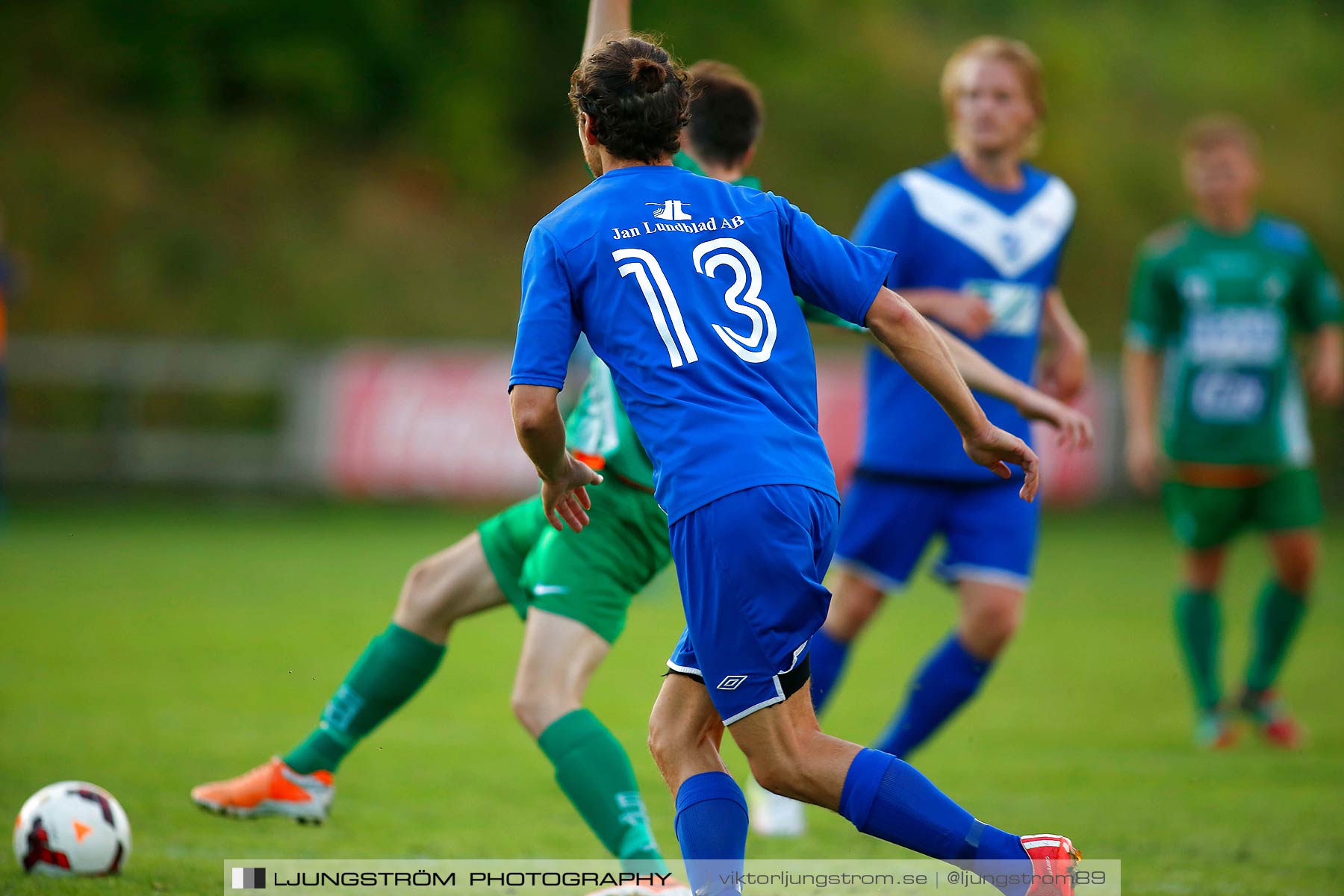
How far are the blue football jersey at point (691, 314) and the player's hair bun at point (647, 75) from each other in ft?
0.57

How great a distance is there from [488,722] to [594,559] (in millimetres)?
2938

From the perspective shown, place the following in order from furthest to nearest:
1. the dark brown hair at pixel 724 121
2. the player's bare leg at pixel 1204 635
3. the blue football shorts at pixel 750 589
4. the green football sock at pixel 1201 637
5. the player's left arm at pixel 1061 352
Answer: the green football sock at pixel 1201 637, the player's bare leg at pixel 1204 635, the player's left arm at pixel 1061 352, the dark brown hair at pixel 724 121, the blue football shorts at pixel 750 589

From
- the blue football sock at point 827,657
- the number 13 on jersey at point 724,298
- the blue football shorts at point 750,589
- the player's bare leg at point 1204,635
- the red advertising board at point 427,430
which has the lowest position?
the red advertising board at point 427,430

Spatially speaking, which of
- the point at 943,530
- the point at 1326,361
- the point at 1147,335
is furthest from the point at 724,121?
the point at 1326,361

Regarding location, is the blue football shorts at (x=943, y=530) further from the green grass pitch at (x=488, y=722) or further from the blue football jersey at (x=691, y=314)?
the blue football jersey at (x=691, y=314)

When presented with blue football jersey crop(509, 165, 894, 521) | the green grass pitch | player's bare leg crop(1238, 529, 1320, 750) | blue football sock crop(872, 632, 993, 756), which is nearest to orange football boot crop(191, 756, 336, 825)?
the green grass pitch

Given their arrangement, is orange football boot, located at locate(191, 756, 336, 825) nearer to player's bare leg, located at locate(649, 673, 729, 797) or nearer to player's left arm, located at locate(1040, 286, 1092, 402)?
player's bare leg, located at locate(649, 673, 729, 797)

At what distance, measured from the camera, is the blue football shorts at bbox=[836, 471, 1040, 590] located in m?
4.71

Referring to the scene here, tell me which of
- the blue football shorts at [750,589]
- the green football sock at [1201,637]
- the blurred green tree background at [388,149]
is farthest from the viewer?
the blurred green tree background at [388,149]

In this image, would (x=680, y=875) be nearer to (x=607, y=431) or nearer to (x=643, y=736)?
(x=607, y=431)

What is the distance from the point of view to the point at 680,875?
4.22 meters

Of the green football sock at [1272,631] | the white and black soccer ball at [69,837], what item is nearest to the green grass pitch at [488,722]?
the white and black soccer ball at [69,837]

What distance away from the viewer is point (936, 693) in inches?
186

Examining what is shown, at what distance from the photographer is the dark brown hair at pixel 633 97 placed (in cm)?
305
